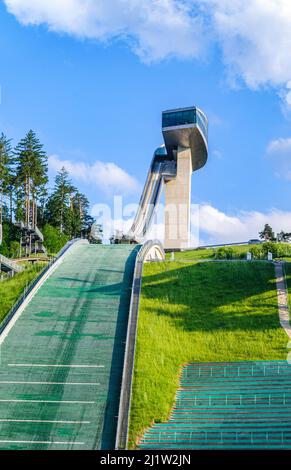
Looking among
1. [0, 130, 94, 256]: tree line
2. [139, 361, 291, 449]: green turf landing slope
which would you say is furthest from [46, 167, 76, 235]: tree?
[139, 361, 291, 449]: green turf landing slope

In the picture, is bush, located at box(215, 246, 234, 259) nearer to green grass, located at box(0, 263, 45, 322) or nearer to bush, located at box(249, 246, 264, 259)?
bush, located at box(249, 246, 264, 259)

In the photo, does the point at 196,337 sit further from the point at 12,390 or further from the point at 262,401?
the point at 12,390

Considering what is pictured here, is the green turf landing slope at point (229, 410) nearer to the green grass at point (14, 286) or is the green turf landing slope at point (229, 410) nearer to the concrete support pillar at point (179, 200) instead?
the green grass at point (14, 286)

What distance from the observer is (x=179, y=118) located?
56.1m

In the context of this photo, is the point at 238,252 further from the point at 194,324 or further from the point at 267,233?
the point at 194,324

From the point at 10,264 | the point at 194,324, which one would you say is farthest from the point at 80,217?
the point at 194,324

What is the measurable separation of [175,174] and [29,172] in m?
15.1

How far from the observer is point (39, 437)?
17.0 meters

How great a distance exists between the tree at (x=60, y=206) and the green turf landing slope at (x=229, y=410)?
39101 millimetres

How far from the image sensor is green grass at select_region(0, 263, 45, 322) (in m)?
26.3

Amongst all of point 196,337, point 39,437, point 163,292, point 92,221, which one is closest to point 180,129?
point 92,221

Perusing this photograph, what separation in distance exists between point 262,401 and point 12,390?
27.1 ft

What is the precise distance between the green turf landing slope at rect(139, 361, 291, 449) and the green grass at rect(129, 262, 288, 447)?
21.5 inches

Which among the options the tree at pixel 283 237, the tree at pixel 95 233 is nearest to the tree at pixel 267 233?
the tree at pixel 283 237
